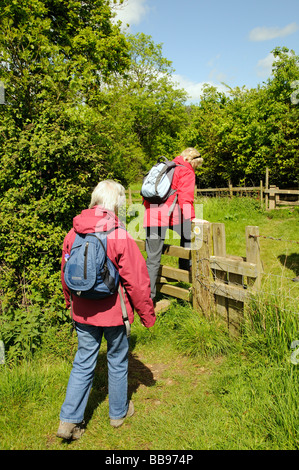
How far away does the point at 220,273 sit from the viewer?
3.98 m

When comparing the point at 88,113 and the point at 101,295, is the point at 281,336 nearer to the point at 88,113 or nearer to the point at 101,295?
the point at 101,295

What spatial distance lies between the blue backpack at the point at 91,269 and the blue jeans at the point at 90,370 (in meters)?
0.38

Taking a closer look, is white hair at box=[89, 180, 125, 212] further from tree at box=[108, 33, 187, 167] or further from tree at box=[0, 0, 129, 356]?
tree at box=[108, 33, 187, 167]

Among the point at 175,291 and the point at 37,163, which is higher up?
the point at 37,163

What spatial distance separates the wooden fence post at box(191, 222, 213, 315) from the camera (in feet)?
13.2

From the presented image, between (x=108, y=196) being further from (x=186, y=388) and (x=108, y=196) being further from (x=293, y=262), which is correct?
(x=293, y=262)

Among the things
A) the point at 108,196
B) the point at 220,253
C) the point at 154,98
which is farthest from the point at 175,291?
the point at 154,98

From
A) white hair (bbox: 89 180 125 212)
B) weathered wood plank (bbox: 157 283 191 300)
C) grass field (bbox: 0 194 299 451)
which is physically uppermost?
white hair (bbox: 89 180 125 212)

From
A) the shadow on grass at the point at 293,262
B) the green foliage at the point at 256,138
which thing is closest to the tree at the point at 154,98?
the green foliage at the point at 256,138

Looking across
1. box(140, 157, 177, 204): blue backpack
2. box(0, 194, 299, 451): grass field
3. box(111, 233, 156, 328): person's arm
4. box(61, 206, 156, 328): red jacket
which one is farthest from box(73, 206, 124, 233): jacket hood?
box(0, 194, 299, 451): grass field

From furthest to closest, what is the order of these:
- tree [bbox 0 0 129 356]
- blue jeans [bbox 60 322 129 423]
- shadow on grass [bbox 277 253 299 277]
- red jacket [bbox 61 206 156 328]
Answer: shadow on grass [bbox 277 253 299 277] → tree [bbox 0 0 129 356] → blue jeans [bbox 60 322 129 423] → red jacket [bbox 61 206 156 328]

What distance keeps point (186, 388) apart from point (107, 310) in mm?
1323

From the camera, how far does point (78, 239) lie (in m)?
2.61
